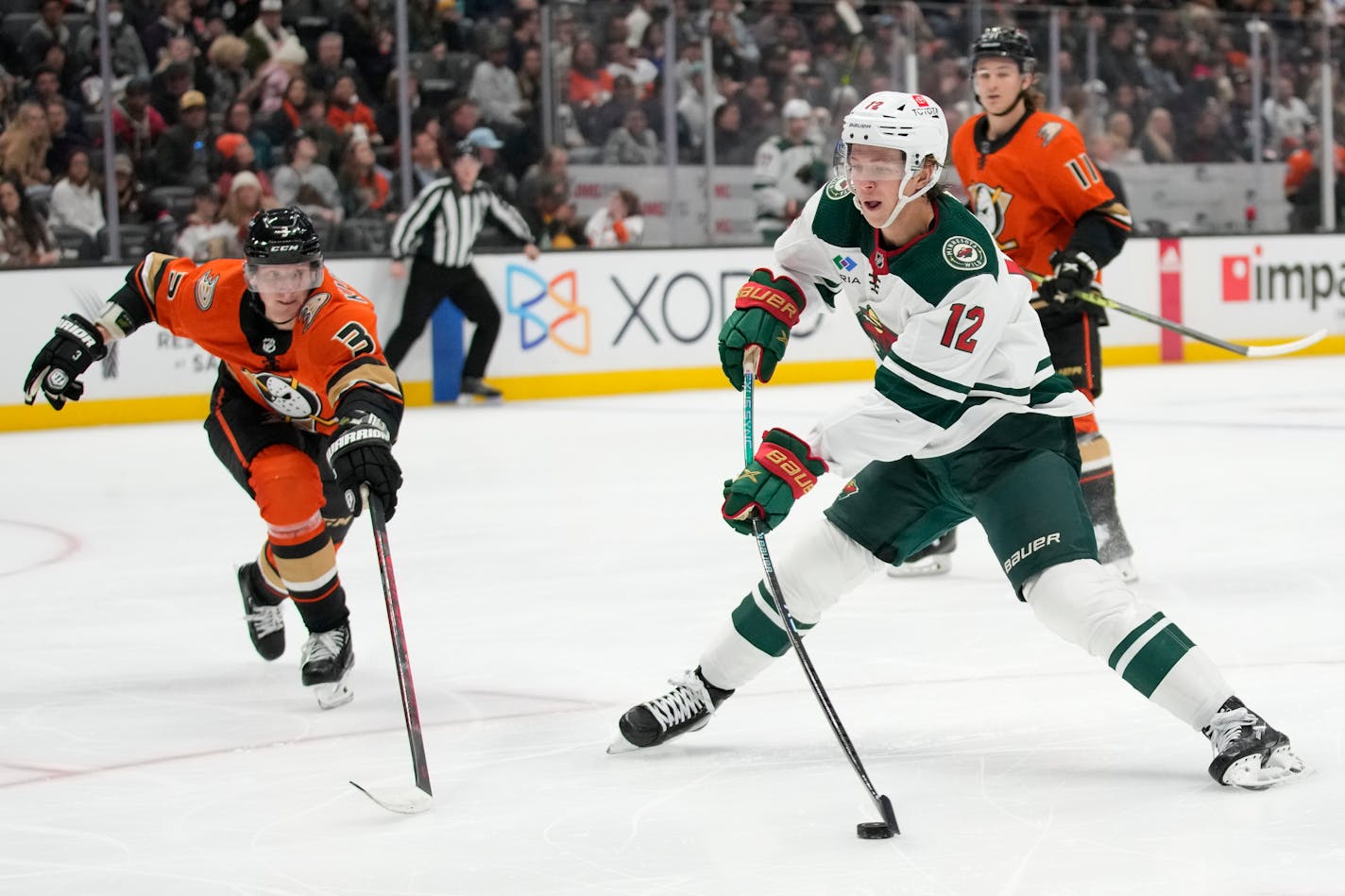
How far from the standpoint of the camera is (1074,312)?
4.71m

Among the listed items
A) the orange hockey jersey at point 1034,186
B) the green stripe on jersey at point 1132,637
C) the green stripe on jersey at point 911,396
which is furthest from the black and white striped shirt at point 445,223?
the green stripe on jersey at point 1132,637

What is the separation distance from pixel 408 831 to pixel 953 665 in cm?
144

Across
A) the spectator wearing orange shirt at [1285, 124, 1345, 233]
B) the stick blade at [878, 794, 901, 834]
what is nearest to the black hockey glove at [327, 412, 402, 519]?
the stick blade at [878, 794, 901, 834]

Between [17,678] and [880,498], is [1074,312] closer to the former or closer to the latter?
[880,498]

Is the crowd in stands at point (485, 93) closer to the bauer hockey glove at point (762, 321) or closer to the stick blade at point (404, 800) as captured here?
the bauer hockey glove at point (762, 321)

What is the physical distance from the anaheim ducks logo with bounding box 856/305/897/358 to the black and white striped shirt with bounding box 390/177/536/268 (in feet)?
22.1

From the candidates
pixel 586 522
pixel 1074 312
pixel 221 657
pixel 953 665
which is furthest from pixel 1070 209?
pixel 221 657

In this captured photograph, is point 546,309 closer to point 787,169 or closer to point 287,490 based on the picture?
point 787,169

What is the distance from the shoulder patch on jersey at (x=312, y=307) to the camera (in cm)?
347

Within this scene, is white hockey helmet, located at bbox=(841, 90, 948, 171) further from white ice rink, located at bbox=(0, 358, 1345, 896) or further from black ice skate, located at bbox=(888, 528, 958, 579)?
black ice skate, located at bbox=(888, 528, 958, 579)

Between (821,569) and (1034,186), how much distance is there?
205 centimetres

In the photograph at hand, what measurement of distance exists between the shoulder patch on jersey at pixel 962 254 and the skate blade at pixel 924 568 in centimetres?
210

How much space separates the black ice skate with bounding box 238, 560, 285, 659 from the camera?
154 inches

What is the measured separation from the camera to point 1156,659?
110 inches
